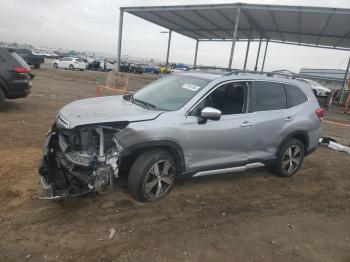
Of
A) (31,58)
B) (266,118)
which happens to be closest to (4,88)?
(266,118)

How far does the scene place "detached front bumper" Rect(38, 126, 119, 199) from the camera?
407 cm

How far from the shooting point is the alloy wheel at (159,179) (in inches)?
177

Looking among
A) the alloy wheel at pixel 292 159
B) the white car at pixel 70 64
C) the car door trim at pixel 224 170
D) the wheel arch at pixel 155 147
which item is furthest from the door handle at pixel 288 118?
the white car at pixel 70 64

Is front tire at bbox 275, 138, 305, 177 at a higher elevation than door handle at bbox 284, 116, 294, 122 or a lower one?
lower

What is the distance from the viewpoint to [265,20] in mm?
20094

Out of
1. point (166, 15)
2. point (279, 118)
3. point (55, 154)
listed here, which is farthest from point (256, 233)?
point (166, 15)

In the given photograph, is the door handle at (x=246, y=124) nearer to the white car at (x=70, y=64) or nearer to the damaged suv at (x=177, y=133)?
the damaged suv at (x=177, y=133)

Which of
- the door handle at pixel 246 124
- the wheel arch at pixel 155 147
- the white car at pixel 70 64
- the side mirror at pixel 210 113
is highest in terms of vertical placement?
the side mirror at pixel 210 113

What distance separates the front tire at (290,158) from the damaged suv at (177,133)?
0.06 ft

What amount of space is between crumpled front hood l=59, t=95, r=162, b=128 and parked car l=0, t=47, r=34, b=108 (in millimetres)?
5053

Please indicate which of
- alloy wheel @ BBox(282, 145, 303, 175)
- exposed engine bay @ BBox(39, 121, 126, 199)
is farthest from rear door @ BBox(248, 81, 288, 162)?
exposed engine bay @ BBox(39, 121, 126, 199)

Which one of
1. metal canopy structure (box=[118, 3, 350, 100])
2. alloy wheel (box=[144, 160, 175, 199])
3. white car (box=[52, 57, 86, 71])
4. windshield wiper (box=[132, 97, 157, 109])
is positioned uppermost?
metal canopy structure (box=[118, 3, 350, 100])

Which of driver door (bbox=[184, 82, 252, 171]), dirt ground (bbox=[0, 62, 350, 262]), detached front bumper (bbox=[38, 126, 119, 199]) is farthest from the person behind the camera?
driver door (bbox=[184, 82, 252, 171])

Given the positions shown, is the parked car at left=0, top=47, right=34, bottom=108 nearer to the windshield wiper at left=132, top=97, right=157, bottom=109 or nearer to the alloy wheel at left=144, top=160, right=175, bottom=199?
the windshield wiper at left=132, top=97, right=157, bottom=109
